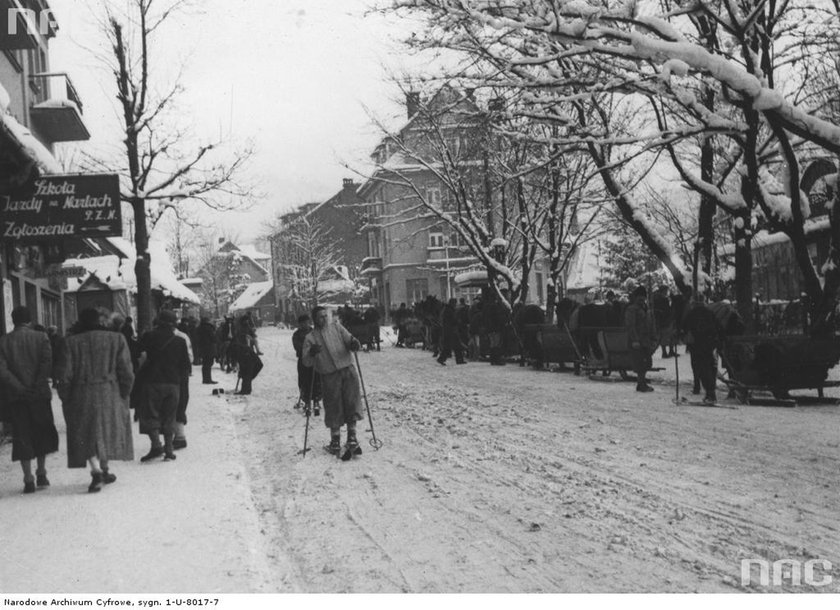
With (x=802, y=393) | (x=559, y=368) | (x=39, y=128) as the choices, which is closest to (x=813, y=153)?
(x=559, y=368)

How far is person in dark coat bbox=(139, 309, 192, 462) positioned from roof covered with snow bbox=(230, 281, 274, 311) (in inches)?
4141

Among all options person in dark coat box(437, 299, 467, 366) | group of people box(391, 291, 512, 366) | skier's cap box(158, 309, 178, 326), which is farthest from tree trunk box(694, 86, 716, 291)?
skier's cap box(158, 309, 178, 326)

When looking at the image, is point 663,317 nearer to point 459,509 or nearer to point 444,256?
point 459,509

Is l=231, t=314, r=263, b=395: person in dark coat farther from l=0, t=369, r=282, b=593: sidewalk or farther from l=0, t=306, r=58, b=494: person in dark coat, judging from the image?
l=0, t=306, r=58, b=494: person in dark coat

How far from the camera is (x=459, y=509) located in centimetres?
737

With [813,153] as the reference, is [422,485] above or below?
below

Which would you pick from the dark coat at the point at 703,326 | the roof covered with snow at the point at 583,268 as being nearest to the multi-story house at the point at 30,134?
the dark coat at the point at 703,326

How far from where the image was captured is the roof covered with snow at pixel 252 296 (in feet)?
384

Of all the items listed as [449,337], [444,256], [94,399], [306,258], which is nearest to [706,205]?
[449,337]

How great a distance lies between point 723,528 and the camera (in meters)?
6.44

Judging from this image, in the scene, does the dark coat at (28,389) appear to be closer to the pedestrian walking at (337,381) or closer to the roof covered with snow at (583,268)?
the pedestrian walking at (337,381)

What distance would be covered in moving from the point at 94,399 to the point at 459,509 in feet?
12.4
